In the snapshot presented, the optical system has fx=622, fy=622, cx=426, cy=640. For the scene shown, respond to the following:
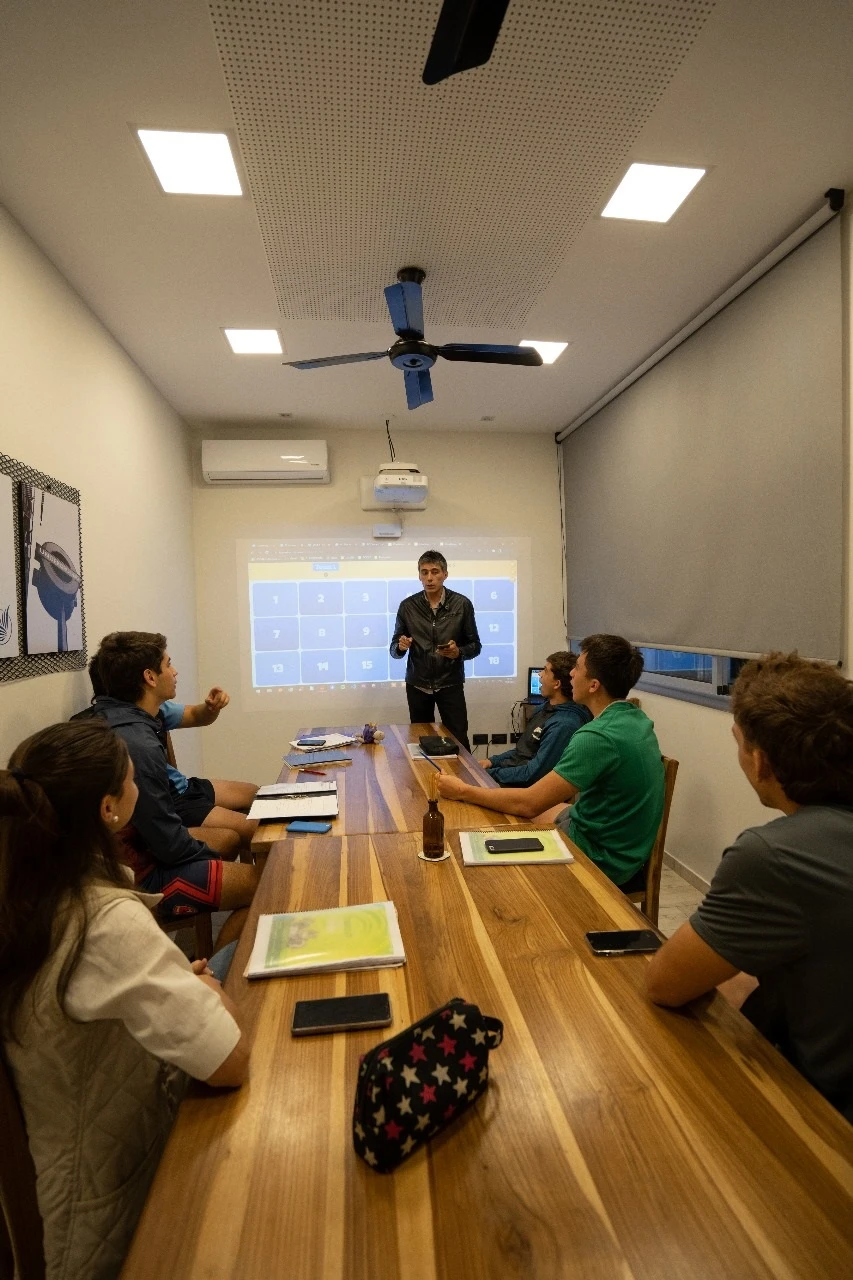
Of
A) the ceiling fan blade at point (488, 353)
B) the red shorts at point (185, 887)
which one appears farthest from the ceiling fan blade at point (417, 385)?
the red shorts at point (185, 887)

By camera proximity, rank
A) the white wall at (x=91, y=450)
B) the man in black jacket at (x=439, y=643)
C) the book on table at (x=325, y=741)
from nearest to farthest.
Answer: the white wall at (x=91, y=450) < the book on table at (x=325, y=741) < the man in black jacket at (x=439, y=643)

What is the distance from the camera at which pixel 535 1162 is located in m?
0.76

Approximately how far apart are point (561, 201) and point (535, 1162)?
2623 mm

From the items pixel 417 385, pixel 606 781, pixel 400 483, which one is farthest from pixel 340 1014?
pixel 400 483

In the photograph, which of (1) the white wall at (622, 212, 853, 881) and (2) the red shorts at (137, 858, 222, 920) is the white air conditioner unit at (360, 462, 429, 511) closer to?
(1) the white wall at (622, 212, 853, 881)

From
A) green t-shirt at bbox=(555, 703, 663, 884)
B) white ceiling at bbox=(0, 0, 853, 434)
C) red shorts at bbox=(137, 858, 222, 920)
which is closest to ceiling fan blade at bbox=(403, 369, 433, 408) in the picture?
white ceiling at bbox=(0, 0, 853, 434)

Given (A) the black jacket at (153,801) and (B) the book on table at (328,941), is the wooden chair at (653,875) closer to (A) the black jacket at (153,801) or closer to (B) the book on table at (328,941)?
(B) the book on table at (328,941)

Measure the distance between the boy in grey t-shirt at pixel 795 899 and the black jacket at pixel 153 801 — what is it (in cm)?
155

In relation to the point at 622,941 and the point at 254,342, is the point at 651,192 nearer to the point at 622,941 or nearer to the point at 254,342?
the point at 254,342

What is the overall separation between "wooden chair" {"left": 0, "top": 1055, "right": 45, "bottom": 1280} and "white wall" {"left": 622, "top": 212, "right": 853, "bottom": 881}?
108 inches

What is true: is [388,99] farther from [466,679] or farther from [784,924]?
[466,679]

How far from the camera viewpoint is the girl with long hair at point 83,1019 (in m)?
0.87

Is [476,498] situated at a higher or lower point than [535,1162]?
higher

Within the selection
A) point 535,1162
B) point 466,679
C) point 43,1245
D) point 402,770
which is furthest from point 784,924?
point 466,679
